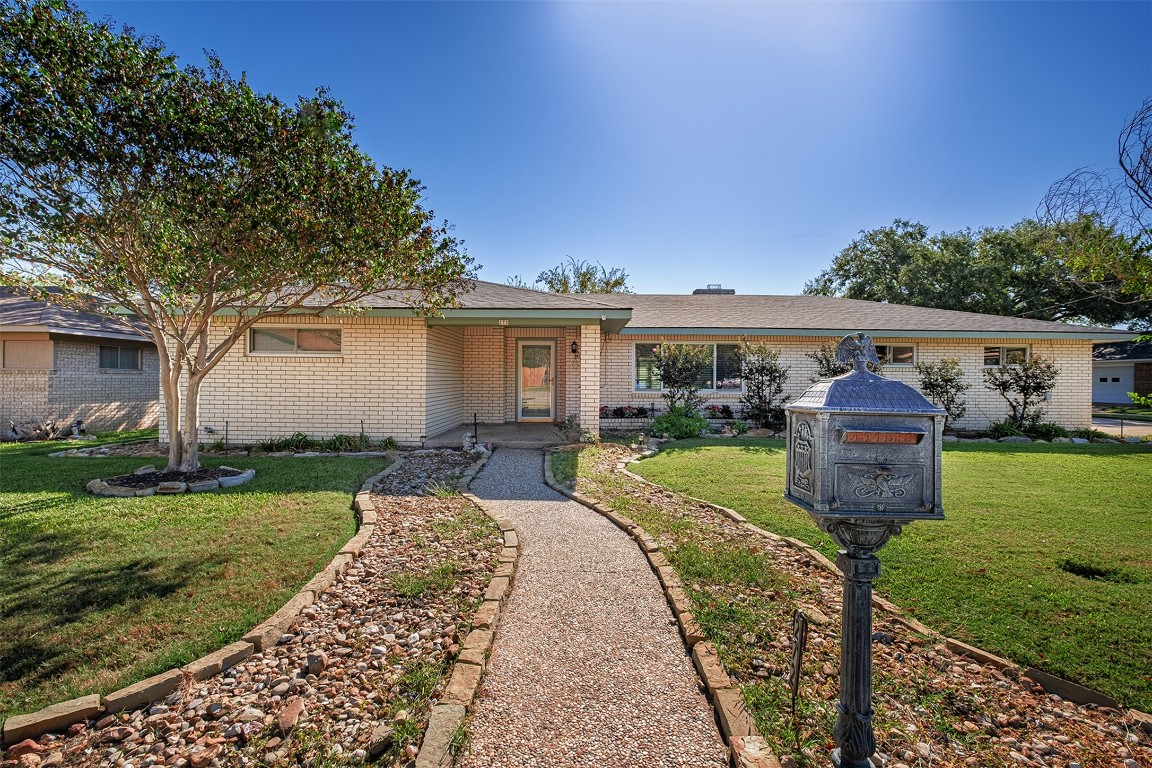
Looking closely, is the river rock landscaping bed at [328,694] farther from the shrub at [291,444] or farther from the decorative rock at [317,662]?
the shrub at [291,444]

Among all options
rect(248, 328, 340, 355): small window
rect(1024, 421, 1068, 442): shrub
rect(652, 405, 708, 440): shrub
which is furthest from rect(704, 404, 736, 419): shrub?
rect(248, 328, 340, 355): small window

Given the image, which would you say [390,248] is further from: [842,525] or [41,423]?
[41,423]

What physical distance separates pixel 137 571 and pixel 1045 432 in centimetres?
1669

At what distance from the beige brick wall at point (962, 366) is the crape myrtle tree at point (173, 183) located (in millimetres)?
7391

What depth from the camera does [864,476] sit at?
174 cm

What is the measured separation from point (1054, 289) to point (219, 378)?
3624 centimetres

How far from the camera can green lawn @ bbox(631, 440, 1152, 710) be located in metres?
2.93

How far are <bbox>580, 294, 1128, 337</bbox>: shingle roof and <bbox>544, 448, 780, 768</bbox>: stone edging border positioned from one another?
28.1ft

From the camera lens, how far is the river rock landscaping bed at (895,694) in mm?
2195

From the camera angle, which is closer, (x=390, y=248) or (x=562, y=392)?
(x=390, y=248)

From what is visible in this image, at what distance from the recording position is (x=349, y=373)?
10016 millimetres

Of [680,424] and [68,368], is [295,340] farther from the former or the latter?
[680,424]

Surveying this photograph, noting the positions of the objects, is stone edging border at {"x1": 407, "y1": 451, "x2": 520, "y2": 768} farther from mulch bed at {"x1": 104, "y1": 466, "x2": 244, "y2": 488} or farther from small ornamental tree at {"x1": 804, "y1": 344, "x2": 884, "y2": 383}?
small ornamental tree at {"x1": 804, "y1": 344, "x2": 884, "y2": 383}

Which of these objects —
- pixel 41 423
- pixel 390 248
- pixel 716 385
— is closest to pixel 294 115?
pixel 390 248
